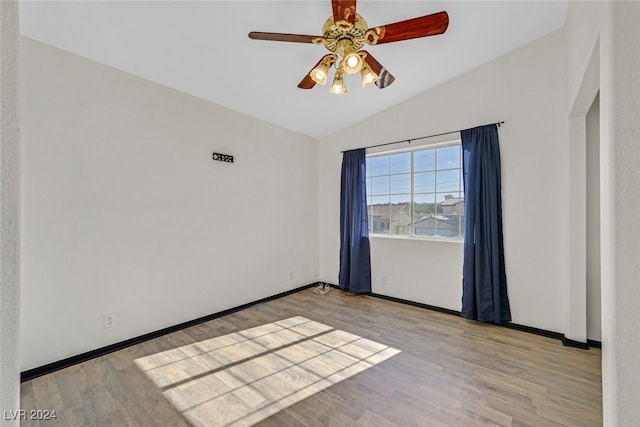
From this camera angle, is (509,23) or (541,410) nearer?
(541,410)

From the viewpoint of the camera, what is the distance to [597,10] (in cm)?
131

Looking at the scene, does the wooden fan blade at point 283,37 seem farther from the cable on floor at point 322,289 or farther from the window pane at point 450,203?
the cable on floor at point 322,289

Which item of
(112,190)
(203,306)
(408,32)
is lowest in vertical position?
(203,306)

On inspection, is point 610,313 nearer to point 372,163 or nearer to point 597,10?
point 597,10

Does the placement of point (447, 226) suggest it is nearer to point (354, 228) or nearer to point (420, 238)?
point (420, 238)

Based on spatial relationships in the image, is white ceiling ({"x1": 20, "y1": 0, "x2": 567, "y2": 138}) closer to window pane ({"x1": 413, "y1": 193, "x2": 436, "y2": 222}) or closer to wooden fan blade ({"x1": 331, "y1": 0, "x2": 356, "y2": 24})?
wooden fan blade ({"x1": 331, "y1": 0, "x2": 356, "y2": 24})

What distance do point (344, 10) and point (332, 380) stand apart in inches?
101

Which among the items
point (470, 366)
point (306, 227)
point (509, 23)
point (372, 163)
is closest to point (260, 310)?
point (306, 227)

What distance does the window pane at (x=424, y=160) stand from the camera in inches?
139

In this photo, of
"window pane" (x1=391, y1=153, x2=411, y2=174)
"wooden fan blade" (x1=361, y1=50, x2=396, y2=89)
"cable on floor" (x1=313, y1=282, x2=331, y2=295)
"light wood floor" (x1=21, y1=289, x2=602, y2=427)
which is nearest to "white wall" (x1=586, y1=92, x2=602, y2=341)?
"light wood floor" (x1=21, y1=289, x2=602, y2=427)

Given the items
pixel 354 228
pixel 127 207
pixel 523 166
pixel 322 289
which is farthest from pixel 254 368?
pixel 523 166

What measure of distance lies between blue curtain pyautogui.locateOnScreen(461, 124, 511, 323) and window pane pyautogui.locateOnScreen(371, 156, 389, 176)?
42.6 inches

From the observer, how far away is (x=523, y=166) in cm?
284

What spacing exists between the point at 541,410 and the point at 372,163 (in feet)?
→ 10.4
